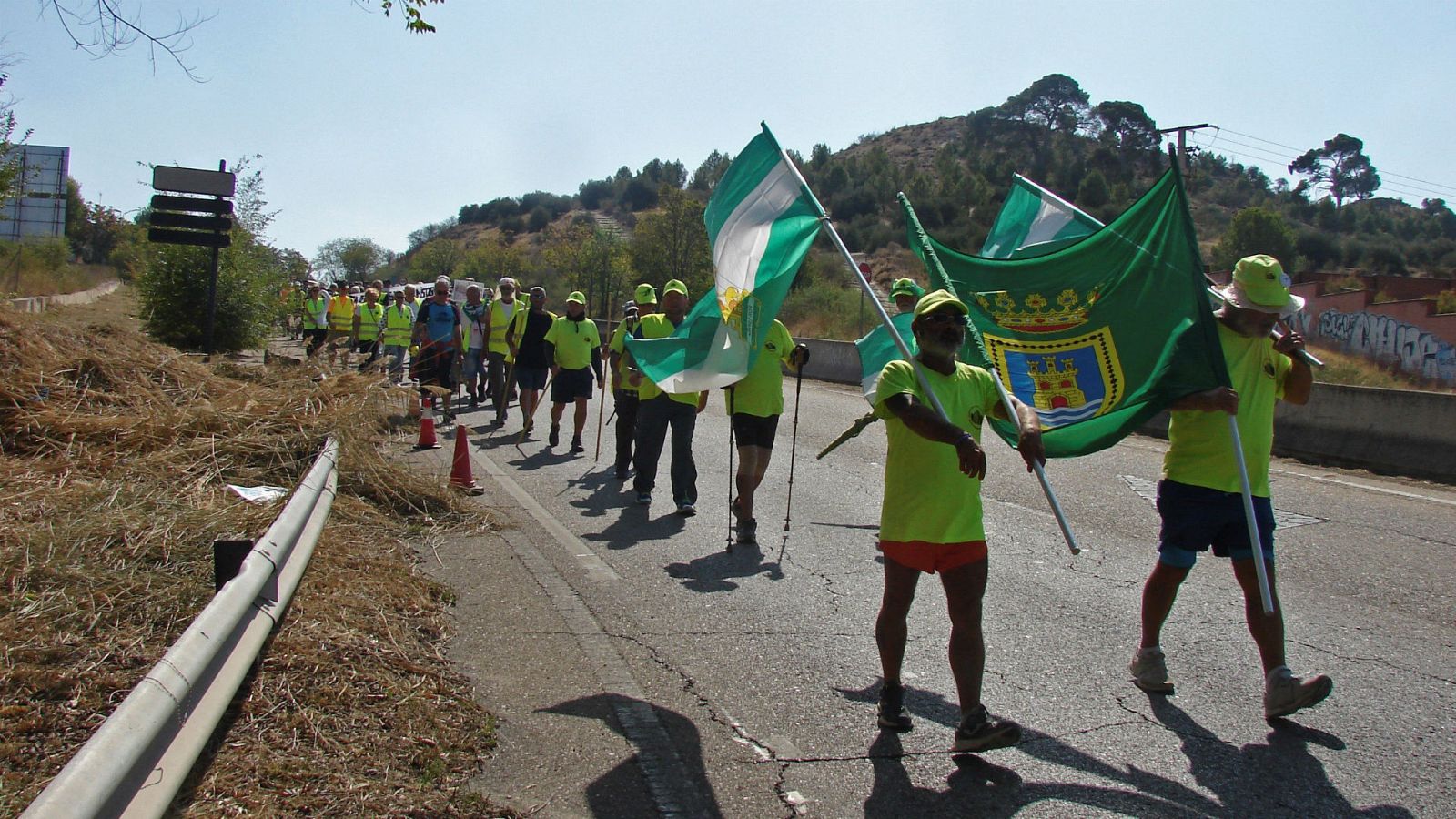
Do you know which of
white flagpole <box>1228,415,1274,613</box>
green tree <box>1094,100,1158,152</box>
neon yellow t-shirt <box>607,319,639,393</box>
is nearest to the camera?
white flagpole <box>1228,415,1274,613</box>

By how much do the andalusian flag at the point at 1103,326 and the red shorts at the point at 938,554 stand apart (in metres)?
0.68

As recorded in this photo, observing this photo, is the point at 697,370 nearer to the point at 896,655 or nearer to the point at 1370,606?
the point at 896,655

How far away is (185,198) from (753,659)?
12.3 metres

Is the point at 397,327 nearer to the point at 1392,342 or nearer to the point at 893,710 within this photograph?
the point at 893,710

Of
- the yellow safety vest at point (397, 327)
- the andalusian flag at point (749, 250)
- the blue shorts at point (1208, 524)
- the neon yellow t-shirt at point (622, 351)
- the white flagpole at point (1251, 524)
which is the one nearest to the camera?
the white flagpole at point (1251, 524)

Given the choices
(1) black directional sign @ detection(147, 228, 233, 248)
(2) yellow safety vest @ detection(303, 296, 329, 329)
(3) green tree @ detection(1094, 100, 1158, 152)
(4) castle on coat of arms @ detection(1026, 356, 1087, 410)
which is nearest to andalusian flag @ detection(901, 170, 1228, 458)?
(4) castle on coat of arms @ detection(1026, 356, 1087, 410)

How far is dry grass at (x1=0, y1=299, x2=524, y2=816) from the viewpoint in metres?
3.72

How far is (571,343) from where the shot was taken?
42.5 ft

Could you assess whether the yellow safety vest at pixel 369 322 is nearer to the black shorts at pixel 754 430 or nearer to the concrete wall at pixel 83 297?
the concrete wall at pixel 83 297

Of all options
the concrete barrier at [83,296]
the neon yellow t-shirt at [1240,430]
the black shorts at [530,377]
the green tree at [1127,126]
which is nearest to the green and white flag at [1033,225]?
the neon yellow t-shirt at [1240,430]

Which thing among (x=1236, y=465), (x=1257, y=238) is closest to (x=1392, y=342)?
(x=1257, y=238)

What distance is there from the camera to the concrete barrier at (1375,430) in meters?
11.8

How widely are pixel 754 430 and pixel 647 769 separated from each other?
4448mm

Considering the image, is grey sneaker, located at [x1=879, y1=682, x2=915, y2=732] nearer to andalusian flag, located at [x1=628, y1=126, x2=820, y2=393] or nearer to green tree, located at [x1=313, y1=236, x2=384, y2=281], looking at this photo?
andalusian flag, located at [x1=628, y1=126, x2=820, y2=393]
